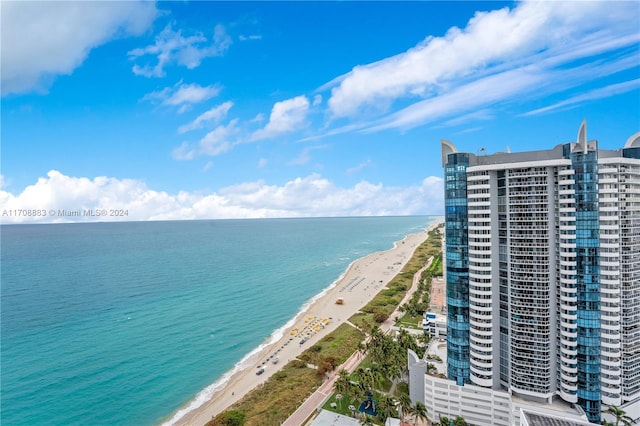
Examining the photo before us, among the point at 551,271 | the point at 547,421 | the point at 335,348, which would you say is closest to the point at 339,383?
the point at 335,348

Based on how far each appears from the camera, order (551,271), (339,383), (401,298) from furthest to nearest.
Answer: (401,298), (339,383), (551,271)

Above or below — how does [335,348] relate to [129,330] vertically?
below

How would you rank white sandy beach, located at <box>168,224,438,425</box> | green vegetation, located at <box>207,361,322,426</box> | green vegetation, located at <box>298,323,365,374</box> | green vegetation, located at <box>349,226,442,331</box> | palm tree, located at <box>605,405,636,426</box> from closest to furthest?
palm tree, located at <box>605,405,636,426</box>, green vegetation, located at <box>207,361,322,426</box>, white sandy beach, located at <box>168,224,438,425</box>, green vegetation, located at <box>298,323,365,374</box>, green vegetation, located at <box>349,226,442,331</box>

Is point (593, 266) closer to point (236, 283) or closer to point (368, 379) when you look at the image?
point (368, 379)

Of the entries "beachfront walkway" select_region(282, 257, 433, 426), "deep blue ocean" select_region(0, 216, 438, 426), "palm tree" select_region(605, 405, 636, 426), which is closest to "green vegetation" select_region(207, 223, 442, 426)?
"beachfront walkway" select_region(282, 257, 433, 426)

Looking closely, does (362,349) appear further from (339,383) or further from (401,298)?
(401,298)

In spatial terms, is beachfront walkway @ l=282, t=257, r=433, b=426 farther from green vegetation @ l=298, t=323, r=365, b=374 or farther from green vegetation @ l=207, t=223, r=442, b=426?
green vegetation @ l=298, t=323, r=365, b=374

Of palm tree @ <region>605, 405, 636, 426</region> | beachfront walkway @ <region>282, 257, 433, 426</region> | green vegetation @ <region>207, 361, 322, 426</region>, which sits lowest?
green vegetation @ <region>207, 361, 322, 426</region>

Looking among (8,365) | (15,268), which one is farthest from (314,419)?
(15,268)
